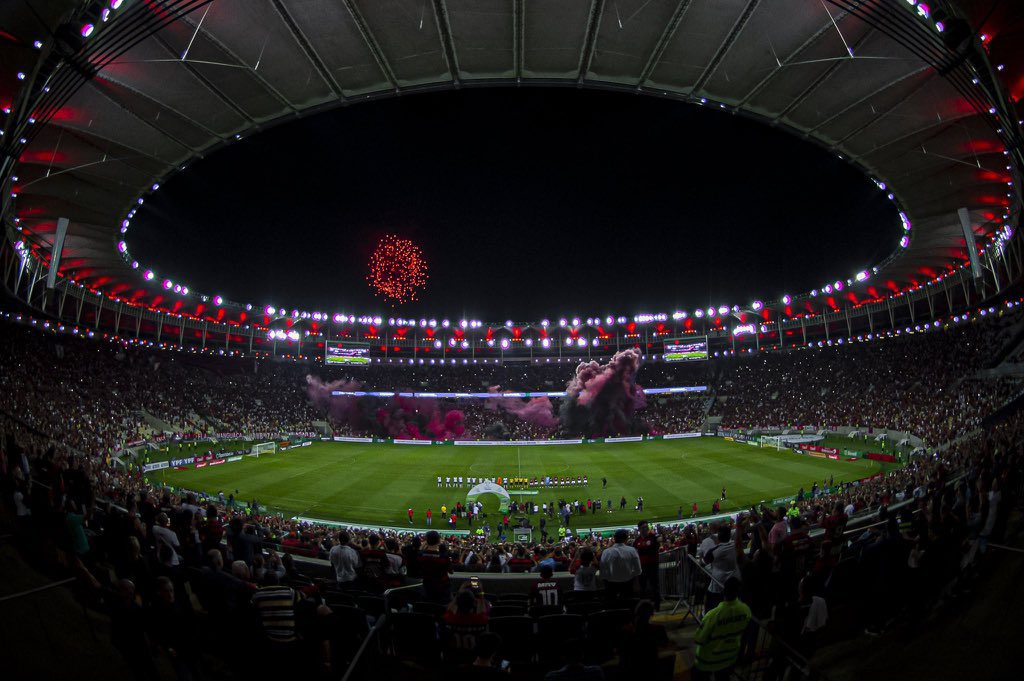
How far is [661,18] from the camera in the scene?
12.7 meters

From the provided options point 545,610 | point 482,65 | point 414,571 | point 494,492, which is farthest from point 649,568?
point 494,492

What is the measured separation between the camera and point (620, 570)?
24.6 feet

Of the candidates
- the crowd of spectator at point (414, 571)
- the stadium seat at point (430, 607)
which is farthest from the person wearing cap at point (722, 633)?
the stadium seat at point (430, 607)

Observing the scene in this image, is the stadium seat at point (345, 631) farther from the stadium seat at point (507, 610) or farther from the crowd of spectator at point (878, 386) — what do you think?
the crowd of spectator at point (878, 386)

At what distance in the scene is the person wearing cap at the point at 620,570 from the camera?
7480 millimetres

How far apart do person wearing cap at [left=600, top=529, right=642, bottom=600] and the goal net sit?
5194cm

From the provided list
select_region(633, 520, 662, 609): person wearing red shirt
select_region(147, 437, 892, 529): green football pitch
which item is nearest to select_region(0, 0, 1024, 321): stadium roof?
select_region(633, 520, 662, 609): person wearing red shirt

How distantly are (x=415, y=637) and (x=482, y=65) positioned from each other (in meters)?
14.1

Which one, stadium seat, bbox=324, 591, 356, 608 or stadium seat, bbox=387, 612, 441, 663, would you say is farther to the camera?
stadium seat, bbox=324, 591, 356, 608

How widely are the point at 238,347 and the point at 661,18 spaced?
75.6 meters

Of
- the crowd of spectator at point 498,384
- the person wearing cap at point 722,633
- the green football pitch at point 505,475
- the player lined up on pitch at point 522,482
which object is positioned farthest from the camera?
the crowd of spectator at point 498,384

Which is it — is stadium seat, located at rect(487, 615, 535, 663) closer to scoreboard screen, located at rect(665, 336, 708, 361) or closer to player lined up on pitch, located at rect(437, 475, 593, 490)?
player lined up on pitch, located at rect(437, 475, 593, 490)

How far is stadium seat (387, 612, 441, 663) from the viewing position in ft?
20.3

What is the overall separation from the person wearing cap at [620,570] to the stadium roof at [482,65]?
11.6 meters
